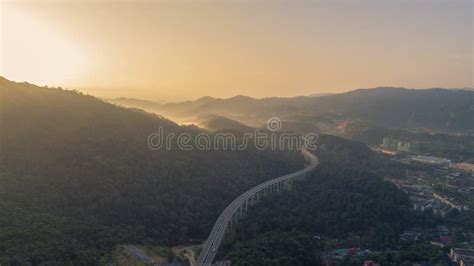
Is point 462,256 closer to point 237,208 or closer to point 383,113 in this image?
point 237,208

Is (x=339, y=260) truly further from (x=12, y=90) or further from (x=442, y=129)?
(x=442, y=129)

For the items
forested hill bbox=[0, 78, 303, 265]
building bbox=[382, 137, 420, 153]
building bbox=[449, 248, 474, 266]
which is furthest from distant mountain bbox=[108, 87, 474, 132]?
building bbox=[449, 248, 474, 266]

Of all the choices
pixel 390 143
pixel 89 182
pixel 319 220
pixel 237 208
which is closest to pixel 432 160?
pixel 390 143

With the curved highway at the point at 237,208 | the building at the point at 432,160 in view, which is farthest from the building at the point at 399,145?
the curved highway at the point at 237,208

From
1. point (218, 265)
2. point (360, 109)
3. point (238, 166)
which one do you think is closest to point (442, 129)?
point (360, 109)

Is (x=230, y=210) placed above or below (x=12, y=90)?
below
